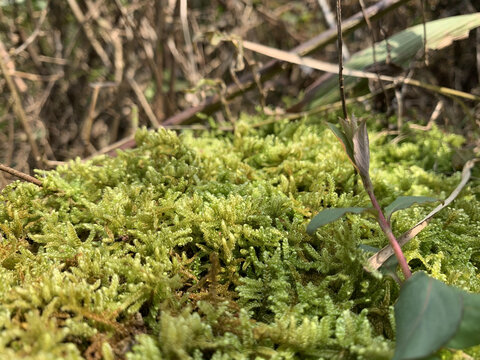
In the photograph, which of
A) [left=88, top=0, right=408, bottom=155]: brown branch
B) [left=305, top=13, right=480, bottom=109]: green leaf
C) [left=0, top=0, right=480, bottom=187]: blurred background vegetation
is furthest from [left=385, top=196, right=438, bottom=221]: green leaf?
[left=0, top=0, right=480, bottom=187]: blurred background vegetation

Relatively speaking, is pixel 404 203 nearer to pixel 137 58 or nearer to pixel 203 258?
pixel 203 258

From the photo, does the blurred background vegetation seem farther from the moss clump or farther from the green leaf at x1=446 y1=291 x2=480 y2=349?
the green leaf at x1=446 y1=291 x2=480 y2=349

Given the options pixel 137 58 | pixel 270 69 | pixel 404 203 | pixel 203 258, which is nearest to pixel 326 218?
pixel 404 203

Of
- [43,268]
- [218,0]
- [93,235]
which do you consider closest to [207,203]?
[93,235]

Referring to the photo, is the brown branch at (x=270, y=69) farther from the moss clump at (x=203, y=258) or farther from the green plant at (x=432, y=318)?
the green plant at (x=432, y=318)

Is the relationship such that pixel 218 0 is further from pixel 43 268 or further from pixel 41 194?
pixel 43 268
